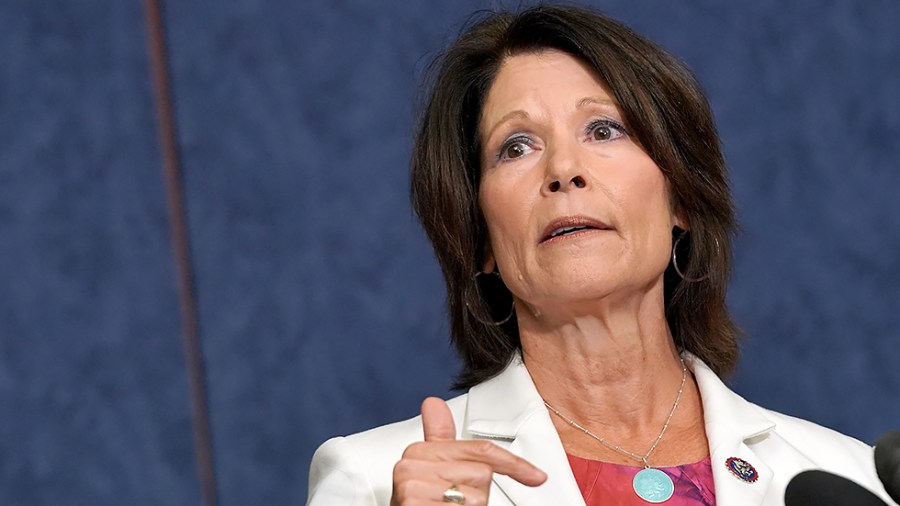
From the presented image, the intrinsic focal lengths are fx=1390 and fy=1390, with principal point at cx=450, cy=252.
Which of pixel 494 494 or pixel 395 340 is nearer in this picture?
pixel 494 494

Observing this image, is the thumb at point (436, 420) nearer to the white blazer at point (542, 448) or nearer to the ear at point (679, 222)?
the white blazer at point (542, 448)

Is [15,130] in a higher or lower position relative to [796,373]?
higher

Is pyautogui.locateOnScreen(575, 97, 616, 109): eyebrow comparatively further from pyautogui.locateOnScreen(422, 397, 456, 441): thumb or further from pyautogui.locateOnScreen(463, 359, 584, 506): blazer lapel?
pyautogui.locateOnScreen(422, 397, 456, 441): thumb

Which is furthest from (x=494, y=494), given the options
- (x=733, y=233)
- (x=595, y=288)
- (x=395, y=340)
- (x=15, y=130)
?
(x=15, y=130)

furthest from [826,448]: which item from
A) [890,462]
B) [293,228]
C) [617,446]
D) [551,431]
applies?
[890,462]

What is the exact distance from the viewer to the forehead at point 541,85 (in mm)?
1876

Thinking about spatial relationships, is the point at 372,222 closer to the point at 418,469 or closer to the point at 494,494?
the point at 494,494

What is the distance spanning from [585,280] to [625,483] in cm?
26

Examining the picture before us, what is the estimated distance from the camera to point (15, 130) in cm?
236

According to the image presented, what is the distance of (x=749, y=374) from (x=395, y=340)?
648mm

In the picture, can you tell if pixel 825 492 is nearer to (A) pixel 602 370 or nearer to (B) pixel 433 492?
(B) pixel 433 492

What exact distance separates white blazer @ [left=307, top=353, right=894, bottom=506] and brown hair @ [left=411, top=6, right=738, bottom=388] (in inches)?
4.6

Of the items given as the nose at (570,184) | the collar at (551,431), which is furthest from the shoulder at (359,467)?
the nose at (570,184)

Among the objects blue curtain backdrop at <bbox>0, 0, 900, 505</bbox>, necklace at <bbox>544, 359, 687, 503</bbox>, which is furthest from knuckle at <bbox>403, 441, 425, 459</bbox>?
blue curtain backdrop at <bbox>0, 0, 900, 505</bbox>
